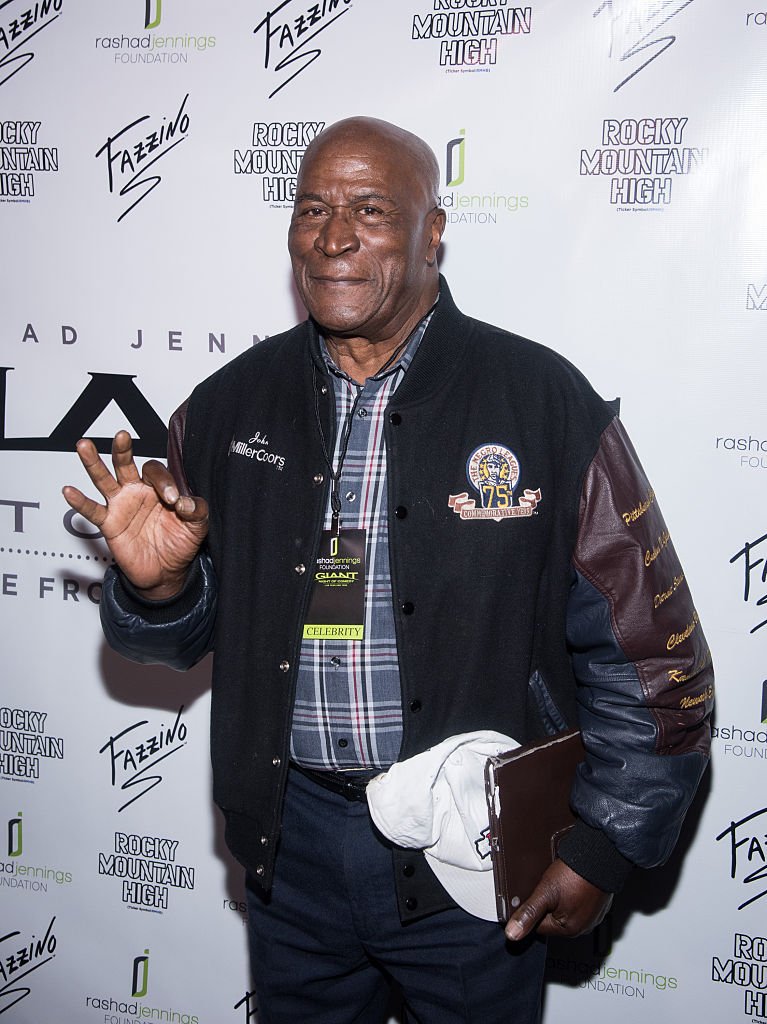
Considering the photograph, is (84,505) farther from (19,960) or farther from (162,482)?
(19,960)

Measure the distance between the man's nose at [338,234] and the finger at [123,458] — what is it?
0.43 metres

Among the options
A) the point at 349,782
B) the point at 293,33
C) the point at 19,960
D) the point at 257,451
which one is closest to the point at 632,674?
the point at 349,782

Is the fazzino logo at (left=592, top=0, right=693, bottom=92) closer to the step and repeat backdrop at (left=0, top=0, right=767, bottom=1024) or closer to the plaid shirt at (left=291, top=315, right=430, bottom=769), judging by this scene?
the step and repeat backdrop at (left=0, top=0, right=767, bottom=1024)

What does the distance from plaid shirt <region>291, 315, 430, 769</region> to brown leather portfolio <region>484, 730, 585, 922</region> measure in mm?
185

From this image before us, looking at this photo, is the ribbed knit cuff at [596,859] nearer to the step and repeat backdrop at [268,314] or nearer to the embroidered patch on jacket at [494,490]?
the embroidered patch on jacket at [494,490]

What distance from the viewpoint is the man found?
1.58 meters

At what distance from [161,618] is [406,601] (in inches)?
16.4

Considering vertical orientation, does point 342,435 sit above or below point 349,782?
above

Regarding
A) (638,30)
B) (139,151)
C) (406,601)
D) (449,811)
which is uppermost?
(638,30)

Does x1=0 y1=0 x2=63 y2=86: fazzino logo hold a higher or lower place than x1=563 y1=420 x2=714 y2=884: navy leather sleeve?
higher

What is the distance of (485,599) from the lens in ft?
5.27

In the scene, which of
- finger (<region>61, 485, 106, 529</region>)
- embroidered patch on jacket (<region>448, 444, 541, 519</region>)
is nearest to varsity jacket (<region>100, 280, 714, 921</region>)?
embroidered patch on jacket (<region>448, 444, 541, 519</region>)

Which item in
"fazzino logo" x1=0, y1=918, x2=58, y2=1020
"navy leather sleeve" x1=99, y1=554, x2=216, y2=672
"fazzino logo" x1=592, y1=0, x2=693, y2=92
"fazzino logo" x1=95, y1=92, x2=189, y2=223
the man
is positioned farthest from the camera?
"fazzino logo" x1=0, y1=918, x2=58, y2=1020

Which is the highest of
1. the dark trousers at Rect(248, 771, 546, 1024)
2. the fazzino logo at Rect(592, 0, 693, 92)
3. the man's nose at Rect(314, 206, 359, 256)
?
the fazzino logo at Rect(592, 0, 693, 92)
